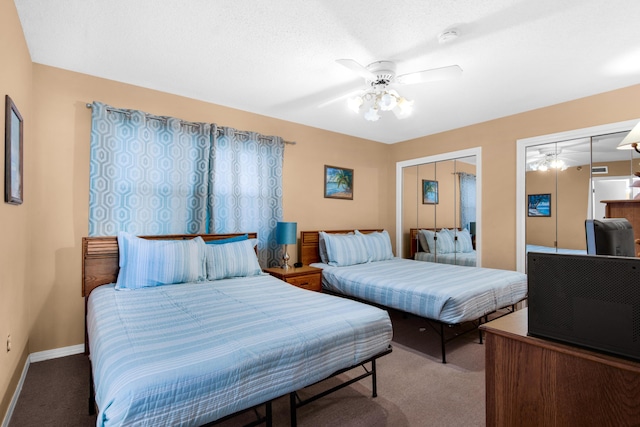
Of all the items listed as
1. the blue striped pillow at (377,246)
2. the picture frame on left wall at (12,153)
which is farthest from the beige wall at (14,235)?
the blue striped pillow at (377,246)

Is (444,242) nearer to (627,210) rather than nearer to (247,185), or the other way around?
(627,210)

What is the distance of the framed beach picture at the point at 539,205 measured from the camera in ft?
11.7

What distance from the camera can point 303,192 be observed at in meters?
4.37

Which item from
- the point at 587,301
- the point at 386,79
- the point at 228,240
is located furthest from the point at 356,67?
the point at 228,240

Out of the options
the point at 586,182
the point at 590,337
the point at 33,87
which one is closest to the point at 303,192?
the point at 33,87

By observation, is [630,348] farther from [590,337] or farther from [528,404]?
[528,404]

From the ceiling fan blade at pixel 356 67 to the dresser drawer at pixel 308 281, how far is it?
2.21 m

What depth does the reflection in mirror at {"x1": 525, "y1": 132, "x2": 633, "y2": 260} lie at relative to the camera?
10.2 feet

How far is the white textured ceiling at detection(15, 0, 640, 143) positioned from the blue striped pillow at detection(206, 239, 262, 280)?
5.37 ft

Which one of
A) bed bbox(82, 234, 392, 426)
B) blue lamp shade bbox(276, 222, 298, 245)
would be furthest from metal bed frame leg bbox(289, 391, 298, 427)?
blue lamp shade bbox(276, 222, 298, 245)

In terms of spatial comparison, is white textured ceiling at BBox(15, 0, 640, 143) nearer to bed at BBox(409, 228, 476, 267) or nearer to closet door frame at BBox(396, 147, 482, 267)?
closet door frame at BBox(396, 147, 482, 267)

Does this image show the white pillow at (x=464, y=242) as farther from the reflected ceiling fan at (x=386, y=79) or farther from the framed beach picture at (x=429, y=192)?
the reflected ceiling fan at (x=386, y=79)

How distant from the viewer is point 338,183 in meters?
4.77

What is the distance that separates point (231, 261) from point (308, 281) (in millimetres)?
1001
